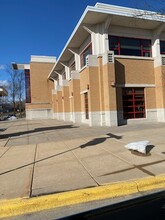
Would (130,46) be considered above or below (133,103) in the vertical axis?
above

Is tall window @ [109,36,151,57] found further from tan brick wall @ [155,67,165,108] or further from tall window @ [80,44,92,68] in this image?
tall window @ [80,44,92,68]

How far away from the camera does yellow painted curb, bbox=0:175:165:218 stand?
13.0ft

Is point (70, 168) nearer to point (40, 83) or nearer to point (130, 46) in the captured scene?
point (130, 46)

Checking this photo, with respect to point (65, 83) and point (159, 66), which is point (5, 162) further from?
point (65, 83)

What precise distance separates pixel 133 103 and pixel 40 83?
30.0 meters

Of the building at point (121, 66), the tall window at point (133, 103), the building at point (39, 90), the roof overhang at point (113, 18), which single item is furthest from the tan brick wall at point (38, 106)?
the tall window at point (133, 103)

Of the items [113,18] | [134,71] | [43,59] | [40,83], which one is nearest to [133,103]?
[134,71]

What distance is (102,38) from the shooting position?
1803cm

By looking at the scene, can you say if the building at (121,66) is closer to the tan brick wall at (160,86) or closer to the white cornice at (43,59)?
the tan brick wall at (160,86)

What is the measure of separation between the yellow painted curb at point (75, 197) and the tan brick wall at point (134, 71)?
13780 mm

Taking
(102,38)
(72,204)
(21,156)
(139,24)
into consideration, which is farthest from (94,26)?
(72,204)

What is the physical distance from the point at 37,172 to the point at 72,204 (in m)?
2.05

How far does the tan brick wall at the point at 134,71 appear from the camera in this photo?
706 inches

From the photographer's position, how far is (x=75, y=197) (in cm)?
425
